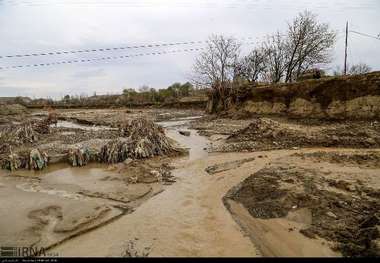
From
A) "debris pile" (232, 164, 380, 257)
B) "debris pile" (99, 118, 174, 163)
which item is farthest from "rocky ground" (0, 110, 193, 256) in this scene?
"debris pile" (232, 164, 380, 257)

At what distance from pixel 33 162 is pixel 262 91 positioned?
14.1 m

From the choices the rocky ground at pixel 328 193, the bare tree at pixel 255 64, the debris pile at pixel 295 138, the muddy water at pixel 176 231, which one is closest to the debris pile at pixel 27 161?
the muddy water at pixel 176 231

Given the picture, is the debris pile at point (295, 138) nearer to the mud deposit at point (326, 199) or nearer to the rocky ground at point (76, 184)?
the mud deposit at point (326, 199)

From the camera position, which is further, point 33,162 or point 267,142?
point 267,142

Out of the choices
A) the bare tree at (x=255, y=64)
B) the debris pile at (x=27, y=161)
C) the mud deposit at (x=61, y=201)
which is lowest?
the mud deposit at (x=61, y=201)

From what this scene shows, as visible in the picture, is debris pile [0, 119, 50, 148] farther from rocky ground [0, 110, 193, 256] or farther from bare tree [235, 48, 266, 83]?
bare tree [235, 48, 266, 83]

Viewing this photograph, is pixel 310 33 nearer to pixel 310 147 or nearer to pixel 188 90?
pixel 310 147

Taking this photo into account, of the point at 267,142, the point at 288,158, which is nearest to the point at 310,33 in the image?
Result: the point at 267,142

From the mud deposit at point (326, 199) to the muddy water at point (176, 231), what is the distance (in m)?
0.44

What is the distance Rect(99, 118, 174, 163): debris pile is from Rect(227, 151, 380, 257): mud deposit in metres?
4.07

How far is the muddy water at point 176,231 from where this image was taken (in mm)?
3840

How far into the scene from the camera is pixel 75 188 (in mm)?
6586

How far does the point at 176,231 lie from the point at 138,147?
Answer: 17.1ft

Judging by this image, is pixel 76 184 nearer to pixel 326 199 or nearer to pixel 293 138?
pixel 326 199
